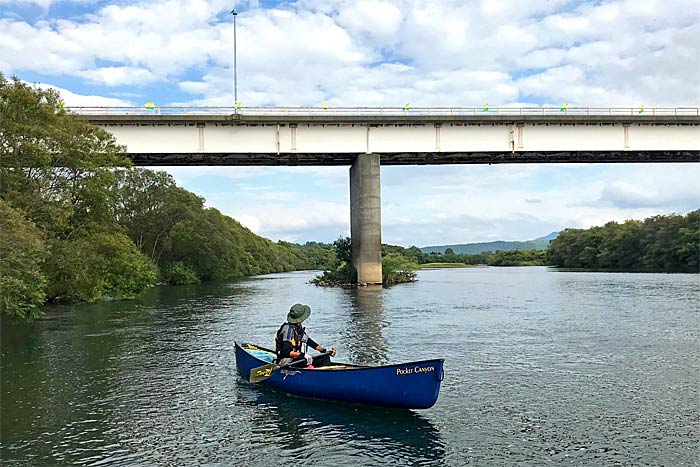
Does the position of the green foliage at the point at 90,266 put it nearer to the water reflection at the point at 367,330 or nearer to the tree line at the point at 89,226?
the tree line at the point at 89,226

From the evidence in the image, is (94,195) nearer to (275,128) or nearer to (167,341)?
(167,341)

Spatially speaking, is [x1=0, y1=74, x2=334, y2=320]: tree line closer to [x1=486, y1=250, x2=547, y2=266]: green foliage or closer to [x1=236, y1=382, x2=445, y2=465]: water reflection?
[x1=236, y1=382, x2=445, y2=465]: water reflection

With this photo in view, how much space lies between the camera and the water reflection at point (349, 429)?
978cm

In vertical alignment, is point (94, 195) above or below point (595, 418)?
above

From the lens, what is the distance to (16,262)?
1908 cm

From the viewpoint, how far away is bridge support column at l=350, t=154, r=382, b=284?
43000 mm

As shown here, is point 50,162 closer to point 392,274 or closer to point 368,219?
point 368,219

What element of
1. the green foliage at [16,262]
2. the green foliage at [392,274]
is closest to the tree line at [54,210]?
the green foliage at [16,262]

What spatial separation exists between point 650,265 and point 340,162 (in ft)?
178

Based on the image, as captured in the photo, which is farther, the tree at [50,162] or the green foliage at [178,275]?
the green foliage at [178,275]

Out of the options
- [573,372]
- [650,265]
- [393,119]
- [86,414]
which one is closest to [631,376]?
[573,372]

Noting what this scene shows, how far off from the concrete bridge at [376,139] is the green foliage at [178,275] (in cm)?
2236

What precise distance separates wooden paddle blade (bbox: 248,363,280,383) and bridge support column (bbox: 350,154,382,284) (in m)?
30.2

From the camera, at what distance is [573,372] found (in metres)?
15.1
